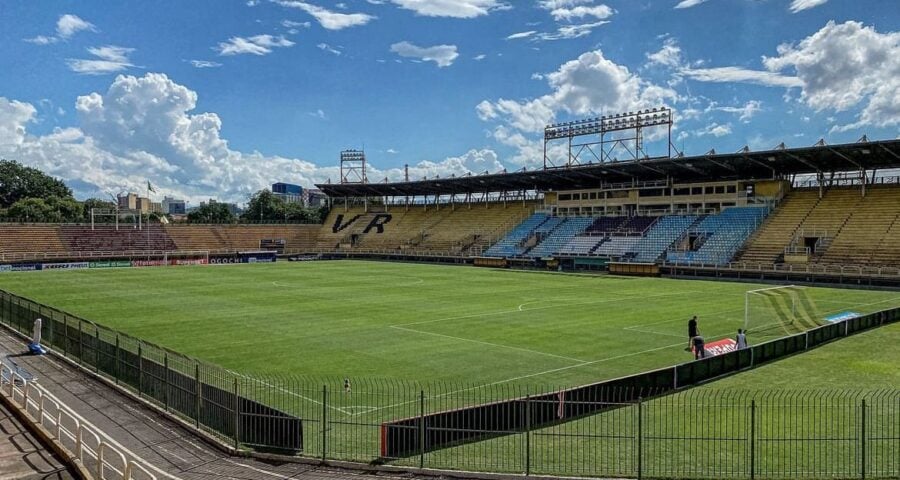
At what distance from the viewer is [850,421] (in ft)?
53.4

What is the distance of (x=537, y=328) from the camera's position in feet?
102

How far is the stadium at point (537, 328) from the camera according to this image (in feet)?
47.8

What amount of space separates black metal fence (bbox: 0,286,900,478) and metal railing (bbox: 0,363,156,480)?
216 cm

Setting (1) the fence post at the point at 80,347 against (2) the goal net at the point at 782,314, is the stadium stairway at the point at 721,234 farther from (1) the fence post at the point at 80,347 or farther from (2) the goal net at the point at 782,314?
(1) the fence post at the point at 80,347

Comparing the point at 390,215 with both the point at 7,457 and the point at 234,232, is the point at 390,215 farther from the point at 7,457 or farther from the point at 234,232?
the point at 7,457

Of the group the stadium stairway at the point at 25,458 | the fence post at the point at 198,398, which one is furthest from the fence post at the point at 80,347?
the fence post at the point at 198,398

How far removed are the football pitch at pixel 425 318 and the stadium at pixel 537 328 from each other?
22 centimetres

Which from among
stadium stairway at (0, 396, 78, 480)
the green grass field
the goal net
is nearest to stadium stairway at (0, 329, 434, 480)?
stadium stairway at (0, 396, 78, 480)

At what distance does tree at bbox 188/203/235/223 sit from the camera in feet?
527

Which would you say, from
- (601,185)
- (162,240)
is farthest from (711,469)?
(162,240)

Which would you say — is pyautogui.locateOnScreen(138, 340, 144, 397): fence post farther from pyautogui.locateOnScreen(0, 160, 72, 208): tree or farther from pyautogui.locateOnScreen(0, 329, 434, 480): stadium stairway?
pyautogui.locateOnScreen(0, 160, 72, 208): tree

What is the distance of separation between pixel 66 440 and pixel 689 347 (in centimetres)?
2139

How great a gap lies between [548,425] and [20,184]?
158844 millimetres

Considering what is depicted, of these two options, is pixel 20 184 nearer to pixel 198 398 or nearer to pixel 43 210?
pixel 43 210
